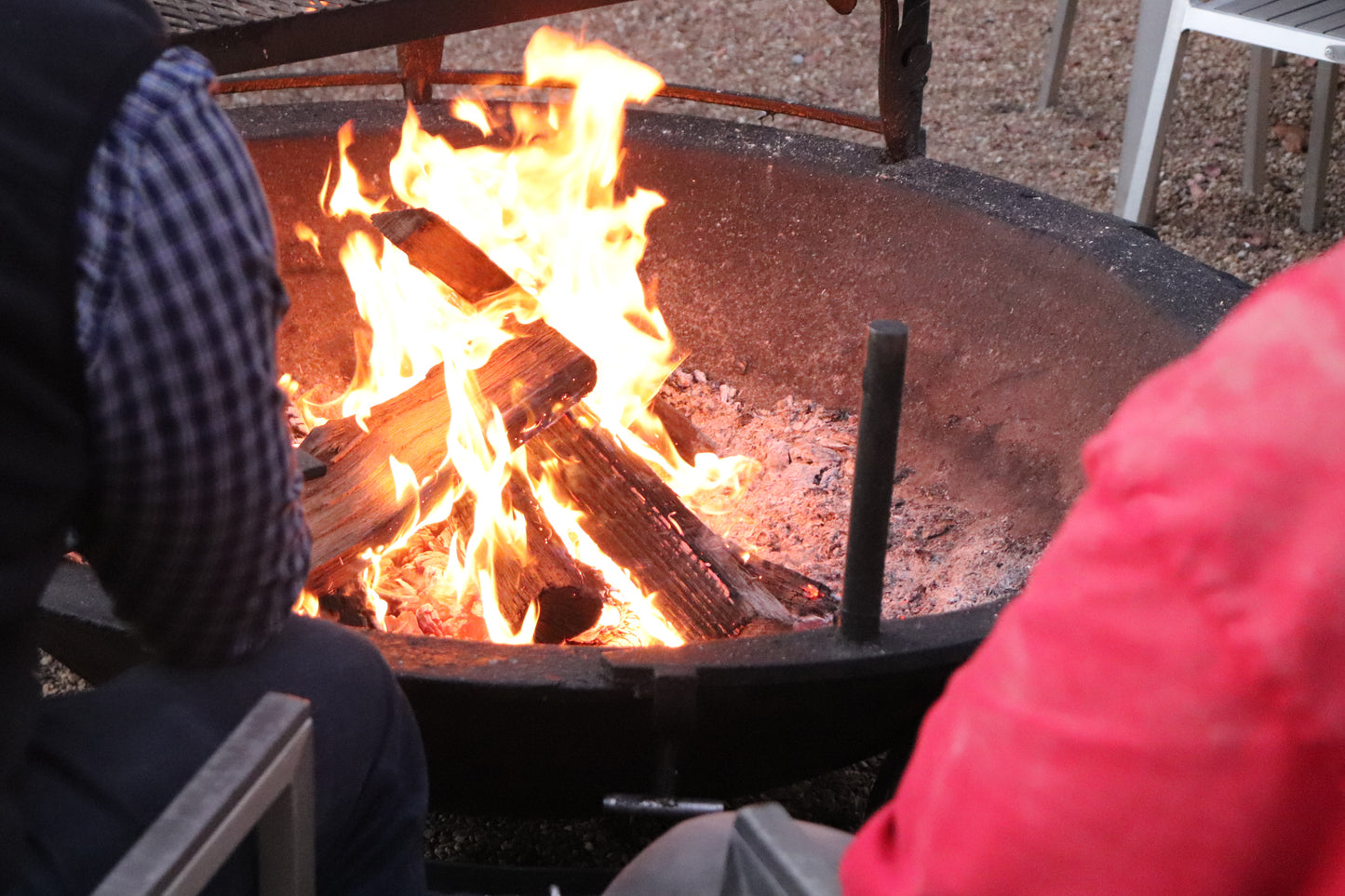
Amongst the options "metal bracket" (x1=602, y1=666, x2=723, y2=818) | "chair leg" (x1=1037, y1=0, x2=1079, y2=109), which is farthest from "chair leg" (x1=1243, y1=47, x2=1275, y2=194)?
"metal bracket" (x1=602, y1=666, x2=723, y2=818)

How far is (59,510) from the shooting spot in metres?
0.90

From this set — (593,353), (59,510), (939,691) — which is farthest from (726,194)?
(59,510)

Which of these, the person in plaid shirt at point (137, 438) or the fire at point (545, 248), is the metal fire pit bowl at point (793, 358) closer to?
the fire at point (545, 248)

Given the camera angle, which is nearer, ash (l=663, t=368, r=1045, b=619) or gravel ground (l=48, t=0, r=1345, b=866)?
ash (l=663, t=368, r=1045, b=619)

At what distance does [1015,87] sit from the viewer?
14.7 ft

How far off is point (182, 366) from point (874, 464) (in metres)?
0.59

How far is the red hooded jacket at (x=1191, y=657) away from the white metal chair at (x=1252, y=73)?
9.62 feet

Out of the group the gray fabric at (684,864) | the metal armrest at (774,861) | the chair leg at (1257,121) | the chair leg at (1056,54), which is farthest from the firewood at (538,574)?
the chair leg at (1056,54)

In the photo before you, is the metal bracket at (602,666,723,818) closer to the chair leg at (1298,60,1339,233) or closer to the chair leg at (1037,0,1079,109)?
the chair leg at (1298,60,1339,233)

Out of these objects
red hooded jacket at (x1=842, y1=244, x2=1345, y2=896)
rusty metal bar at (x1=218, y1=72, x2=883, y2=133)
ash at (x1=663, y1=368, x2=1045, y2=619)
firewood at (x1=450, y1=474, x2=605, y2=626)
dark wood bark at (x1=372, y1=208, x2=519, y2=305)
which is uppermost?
red hooded jacket at (x1=842, y1=244, x2=1345, y2=896)

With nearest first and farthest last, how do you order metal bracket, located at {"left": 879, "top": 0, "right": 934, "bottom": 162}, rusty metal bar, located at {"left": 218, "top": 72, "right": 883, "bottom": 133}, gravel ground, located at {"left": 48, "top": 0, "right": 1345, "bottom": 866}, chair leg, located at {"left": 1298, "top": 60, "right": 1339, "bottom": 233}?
metal bracket, located at {"left": 879, "top": 0, "right": 934, "bottom": 162} → rusty metal bar, located at {"left": 218, "top": 72, "right": 883, "bottom": 133} → chair leg, located at {"left": 1298, "top": 60, "right": 1339, "bottom": 233} → gravel ground, located at {"left": 48, "top": 0, "right": 1345, "bottom": 866}

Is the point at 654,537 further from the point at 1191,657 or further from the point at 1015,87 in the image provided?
the point at 1015,87

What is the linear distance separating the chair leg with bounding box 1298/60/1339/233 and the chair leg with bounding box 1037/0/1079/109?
84 cm

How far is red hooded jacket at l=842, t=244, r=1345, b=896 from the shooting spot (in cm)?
40
